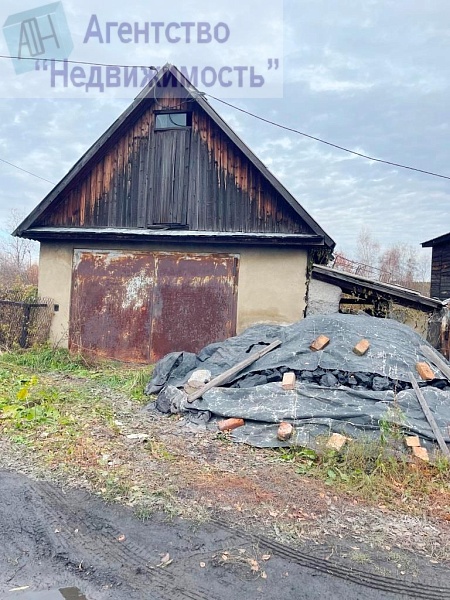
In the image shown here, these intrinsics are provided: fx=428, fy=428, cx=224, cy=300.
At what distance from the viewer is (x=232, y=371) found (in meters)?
6.07

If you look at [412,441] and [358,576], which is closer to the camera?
[358,576]

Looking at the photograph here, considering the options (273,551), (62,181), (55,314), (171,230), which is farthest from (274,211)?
(273,551)

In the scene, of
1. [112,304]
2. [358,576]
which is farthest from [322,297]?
[358,576]

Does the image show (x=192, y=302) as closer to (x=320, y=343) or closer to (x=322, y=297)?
(x=322, y=297)

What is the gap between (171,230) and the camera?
29.2 feet

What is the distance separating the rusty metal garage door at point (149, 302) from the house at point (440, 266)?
1241 centimetres

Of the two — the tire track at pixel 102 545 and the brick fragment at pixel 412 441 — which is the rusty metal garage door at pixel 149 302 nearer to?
the brick fragment at pixel 412 441

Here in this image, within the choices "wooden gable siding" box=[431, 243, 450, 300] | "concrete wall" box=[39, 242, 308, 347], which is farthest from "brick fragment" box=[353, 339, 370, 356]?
"wooden gable siding" box=[431, 243, 450, 300]

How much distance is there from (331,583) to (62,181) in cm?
868

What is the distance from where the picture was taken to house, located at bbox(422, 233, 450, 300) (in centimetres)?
1770

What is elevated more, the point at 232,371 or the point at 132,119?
the point at 132,119

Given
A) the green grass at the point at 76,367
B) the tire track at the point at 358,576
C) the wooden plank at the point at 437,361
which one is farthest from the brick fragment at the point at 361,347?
the green grass at the point at 76,367

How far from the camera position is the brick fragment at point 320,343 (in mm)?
5941

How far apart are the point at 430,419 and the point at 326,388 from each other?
119cm
